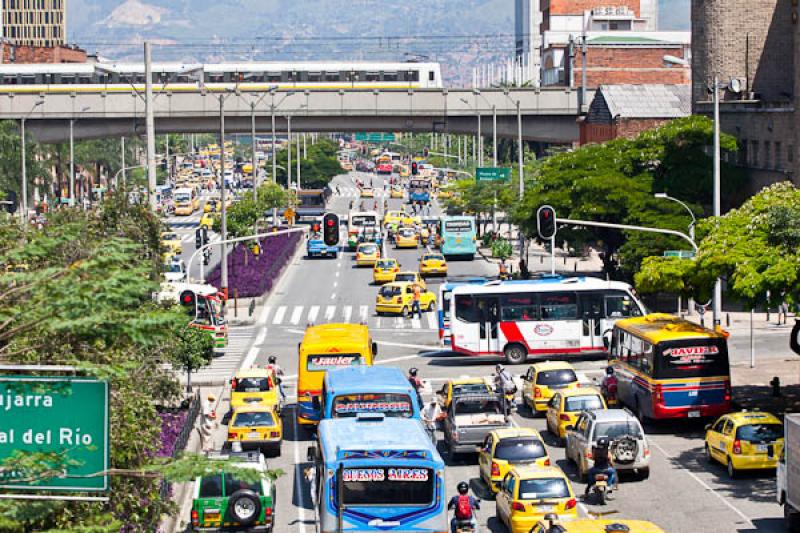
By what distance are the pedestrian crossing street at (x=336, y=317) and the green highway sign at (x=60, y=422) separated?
52271 mm

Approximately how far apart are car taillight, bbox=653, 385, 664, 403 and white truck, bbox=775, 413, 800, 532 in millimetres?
10014

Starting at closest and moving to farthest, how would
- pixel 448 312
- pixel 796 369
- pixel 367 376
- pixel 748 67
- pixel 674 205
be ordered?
pixel 367 376, pixel 796 369, pixel 448 312, pixel 674 205, pixel 748 67

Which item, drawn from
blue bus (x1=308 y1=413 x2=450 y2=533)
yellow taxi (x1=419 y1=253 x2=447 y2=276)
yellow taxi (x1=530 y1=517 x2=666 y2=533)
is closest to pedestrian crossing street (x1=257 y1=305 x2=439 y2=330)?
yellow taxi (x1=419 y1=253 x2=447 y2=276)

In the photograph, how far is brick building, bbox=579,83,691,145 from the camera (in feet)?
317

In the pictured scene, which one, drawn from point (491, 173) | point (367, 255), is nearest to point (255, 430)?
point (367, 255)

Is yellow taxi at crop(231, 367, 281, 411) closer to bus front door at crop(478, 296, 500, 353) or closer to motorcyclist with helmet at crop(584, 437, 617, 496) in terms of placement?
bus front door at crop(478, 296, 500, 353)

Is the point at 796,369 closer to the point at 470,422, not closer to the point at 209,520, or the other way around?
the point at 470,422

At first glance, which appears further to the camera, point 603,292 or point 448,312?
point 448,312

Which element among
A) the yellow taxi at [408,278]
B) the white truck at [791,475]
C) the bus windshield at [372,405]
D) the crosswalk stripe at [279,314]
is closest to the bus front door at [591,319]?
the crosswalk stripe at [279,314]

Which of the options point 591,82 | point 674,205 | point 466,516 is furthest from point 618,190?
point 591,82

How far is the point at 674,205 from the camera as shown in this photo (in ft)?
241

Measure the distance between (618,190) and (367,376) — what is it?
40.8m

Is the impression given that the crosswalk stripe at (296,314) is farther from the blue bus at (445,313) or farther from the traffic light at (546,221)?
the traffic light at (546,221)

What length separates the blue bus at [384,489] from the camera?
25734 mm
